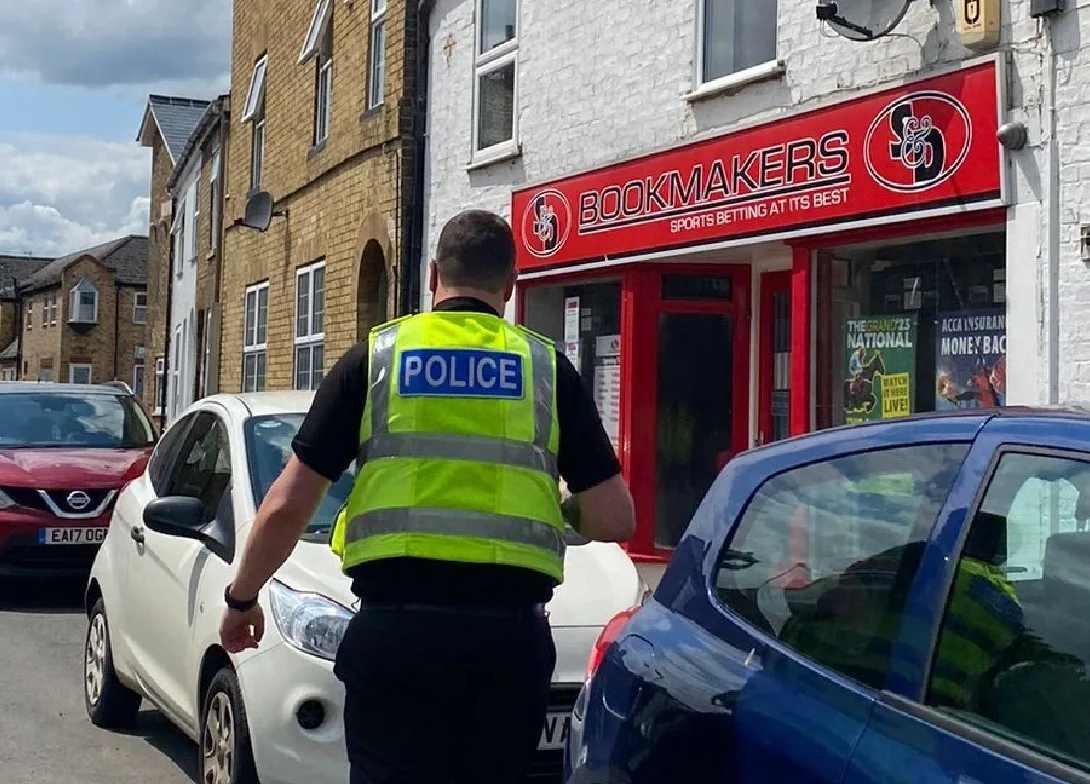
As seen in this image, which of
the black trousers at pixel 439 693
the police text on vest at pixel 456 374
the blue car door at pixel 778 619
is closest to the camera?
the blue car door at pixel 778 619

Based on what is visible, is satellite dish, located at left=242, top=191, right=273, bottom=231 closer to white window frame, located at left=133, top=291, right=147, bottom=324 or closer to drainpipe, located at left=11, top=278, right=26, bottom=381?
white window frame, located at left=133, top=291, right=147, bottom=324

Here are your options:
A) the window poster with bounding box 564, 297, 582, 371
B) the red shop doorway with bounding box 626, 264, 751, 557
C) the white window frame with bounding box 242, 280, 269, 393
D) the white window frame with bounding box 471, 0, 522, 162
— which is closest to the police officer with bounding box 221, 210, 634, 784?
the red shop doorway with bounding box 626, 264, 751, 557

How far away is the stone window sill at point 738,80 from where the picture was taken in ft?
29.7

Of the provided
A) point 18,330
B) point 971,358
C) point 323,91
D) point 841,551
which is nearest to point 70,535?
point 971,358

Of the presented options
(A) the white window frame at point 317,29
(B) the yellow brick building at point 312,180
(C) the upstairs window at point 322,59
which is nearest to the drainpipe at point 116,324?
(B) the yellow brick building at point 312,180

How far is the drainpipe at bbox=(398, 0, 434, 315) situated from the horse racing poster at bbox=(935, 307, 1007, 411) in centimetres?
692

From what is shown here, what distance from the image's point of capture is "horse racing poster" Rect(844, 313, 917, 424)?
324 inches

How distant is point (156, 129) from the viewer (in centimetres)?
3491

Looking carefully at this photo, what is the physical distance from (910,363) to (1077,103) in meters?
1.85

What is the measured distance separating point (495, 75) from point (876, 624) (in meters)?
10.8

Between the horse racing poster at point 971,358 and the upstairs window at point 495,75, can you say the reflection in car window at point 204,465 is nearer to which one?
the horse racing poster at point 971,358

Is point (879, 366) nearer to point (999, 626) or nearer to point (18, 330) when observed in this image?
point (999, 626)

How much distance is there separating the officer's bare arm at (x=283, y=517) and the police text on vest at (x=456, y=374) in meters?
0.30

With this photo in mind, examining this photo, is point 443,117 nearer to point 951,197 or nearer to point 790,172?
point 790,172
